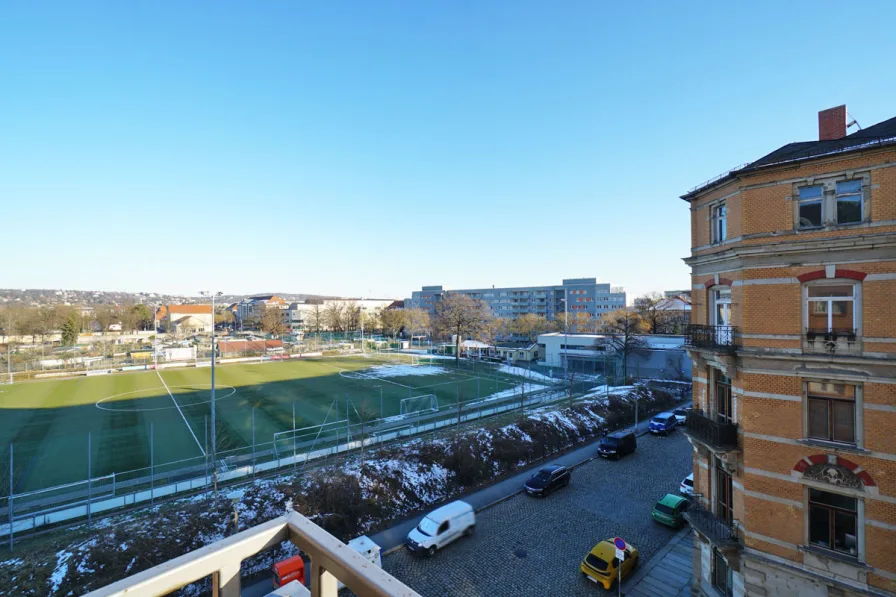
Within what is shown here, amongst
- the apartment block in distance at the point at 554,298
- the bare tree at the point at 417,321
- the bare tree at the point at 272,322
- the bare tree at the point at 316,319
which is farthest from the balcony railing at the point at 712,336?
the bare tree at the point at 316,319

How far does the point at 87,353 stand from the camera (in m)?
57.8

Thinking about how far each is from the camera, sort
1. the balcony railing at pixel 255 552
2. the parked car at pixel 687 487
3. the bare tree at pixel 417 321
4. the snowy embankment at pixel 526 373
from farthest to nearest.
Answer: the bare tree at pixel 417 321, the snowy embankment at pixel 526 373, the parked car at pixel 687 487, the balcony railing at pixel 255 552

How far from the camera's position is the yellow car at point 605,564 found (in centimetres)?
1320

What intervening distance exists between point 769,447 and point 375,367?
146ft

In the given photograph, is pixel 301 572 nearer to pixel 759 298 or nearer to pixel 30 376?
pixel 759 298

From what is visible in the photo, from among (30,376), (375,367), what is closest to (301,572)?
(375,367)

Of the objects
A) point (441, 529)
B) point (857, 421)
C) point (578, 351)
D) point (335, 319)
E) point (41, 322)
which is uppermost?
point (857, 421)

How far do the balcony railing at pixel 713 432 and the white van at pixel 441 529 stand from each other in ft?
27.7

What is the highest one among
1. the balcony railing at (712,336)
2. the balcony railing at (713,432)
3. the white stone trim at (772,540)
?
the balcony railing at (712,336)

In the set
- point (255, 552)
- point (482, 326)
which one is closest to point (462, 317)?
point (482, 326)

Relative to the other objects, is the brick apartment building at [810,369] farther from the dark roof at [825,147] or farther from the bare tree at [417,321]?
the bare tree at [417,321]

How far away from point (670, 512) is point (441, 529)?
899 cm

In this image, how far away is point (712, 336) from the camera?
12227mm

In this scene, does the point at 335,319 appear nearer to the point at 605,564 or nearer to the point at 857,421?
the point at 605,564
